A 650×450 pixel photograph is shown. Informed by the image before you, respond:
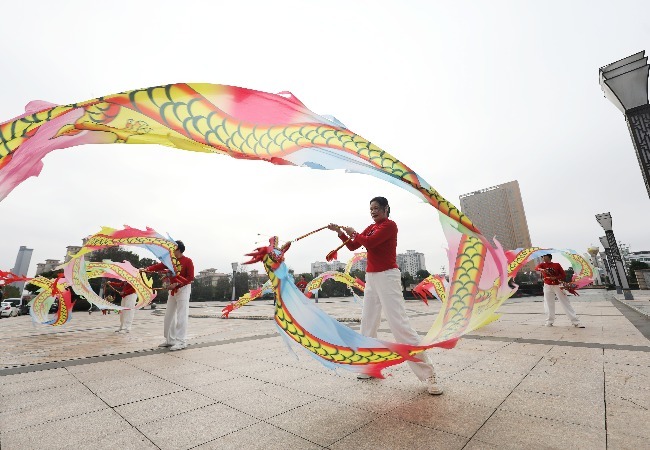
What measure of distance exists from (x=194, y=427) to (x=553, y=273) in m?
8.14

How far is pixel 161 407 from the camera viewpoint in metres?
2.80

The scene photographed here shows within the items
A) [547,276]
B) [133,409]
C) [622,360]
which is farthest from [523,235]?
[133,409]

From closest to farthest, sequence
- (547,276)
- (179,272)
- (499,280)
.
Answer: (499,280) → (179,272) → (547,276)

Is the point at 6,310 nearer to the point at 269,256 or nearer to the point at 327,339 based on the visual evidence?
the point at 269,256

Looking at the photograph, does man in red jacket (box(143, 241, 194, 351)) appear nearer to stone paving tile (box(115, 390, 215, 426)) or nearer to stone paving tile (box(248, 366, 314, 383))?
stone paving tile (box(248, 366, 314, 383))

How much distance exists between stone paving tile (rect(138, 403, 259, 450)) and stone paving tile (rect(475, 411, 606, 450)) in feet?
5.78

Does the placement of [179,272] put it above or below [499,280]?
above

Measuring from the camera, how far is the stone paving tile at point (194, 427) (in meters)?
2.13

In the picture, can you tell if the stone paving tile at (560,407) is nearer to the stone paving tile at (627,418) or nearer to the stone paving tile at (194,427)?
the stone paving tile at (627,418)

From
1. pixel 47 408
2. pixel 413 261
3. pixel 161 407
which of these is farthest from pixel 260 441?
pixel 413 261

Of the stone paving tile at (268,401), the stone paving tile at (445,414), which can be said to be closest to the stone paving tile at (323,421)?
the stone paving tile at (268,401)

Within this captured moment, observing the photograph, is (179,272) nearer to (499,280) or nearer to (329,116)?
(329,116)

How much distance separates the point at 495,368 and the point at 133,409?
13.0 ft

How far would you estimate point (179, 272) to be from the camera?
242 inches
